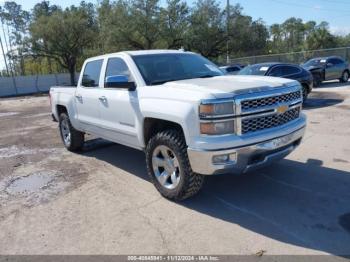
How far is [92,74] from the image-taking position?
21.2ft

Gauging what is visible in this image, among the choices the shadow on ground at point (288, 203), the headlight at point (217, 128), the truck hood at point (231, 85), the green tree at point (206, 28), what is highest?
the green tree at point (206, 28)

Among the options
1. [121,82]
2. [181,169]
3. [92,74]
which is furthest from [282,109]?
[92,74]

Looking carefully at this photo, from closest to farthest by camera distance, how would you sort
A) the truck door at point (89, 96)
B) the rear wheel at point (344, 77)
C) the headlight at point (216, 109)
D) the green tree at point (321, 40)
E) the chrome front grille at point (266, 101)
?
the headlight at point (216, 109) → the chrome front grille at point (266, 101) → the truck door at point (89, 96) → the rear wheel at point (344, 77) → the green tree at point (321, 40)

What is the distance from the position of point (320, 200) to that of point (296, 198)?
29 cm

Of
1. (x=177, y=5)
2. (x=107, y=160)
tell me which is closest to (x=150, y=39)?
(x=177, y=5)

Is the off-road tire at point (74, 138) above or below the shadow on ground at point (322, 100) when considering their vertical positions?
above

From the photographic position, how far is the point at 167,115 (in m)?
4.35

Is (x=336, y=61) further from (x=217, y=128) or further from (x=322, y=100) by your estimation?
(x=217, y=128)

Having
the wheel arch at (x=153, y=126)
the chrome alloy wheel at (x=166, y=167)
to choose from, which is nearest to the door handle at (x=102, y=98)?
the wheel arch at (x=153, y=126)

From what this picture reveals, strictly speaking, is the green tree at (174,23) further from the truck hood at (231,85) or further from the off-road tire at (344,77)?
the truck hood at (231,85)

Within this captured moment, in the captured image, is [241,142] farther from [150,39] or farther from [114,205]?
[150,39]

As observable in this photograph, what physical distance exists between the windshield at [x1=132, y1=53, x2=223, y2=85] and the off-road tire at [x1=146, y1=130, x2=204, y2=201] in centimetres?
91

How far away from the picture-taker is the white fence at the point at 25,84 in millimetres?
36625

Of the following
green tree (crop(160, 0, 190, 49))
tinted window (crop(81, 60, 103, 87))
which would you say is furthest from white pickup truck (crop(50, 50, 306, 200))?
green tree (crop(160, 0, 190, 49))
